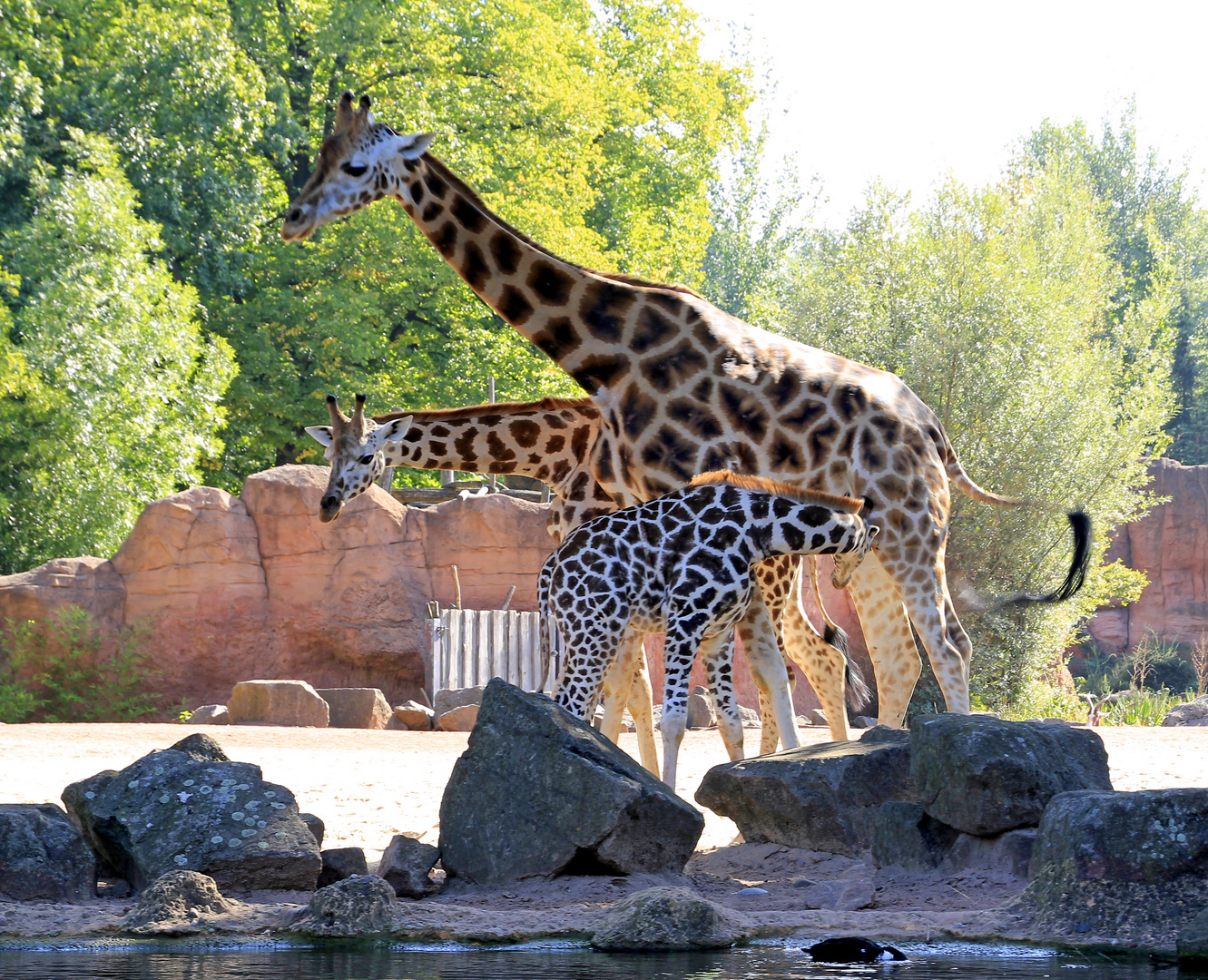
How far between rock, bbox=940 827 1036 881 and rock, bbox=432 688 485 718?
10204mm

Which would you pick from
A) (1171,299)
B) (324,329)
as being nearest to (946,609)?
(324,329)

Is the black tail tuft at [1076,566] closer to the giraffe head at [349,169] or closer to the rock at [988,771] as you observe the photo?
the rock at [988,771]

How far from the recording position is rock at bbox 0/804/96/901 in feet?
20.6

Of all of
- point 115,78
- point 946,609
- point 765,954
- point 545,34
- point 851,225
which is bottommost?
point 765,954

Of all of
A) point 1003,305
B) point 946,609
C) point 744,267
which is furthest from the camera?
point 744,267

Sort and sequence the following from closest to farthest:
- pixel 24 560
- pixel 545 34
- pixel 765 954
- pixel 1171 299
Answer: pixel 765 954 < pixel 24 560 < pixel 545 34 < pixel 1171 299

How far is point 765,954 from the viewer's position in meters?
5.37

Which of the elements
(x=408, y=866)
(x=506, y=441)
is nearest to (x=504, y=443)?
(x=506, y=441)

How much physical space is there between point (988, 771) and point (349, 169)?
5060 mm

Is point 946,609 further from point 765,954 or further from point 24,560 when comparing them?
point 24,560

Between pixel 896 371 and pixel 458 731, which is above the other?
pixel 896 371

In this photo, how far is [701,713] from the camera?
16.8m

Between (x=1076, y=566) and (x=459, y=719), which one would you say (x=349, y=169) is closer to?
(x=1076, y=566)

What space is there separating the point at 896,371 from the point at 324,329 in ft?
32.0
